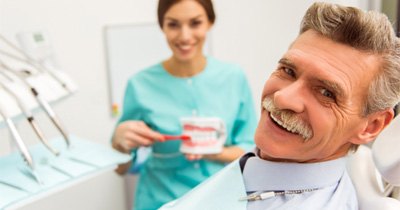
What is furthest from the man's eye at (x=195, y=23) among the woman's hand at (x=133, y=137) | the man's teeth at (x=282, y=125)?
the man's teeth at (x=282, y=125)

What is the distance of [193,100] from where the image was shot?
1.27m

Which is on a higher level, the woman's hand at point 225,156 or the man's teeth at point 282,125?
the man's teeth at point 282,125

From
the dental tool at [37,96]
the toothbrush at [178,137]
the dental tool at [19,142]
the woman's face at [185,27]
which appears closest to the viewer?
the dental tool at [19,142]

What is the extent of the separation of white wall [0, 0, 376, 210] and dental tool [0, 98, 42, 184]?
3cm

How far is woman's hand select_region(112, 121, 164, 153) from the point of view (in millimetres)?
1120

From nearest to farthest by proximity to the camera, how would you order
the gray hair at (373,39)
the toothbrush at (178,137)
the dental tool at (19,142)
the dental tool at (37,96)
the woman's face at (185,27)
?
the gray hair at (373,39)
the dental tool at (19,142)
the dental tool at (37,96)
the toothbrush at (178,137)
the woman's face at (185,27)

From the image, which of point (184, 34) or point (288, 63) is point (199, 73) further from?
point (288, 63)

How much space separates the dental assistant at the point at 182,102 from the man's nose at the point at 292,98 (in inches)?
18.9

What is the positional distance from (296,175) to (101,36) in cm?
97

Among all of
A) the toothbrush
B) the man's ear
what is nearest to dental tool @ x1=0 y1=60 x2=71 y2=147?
the toothbrush

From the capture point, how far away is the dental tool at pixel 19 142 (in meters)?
0.84

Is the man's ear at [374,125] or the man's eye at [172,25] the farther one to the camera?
the man's eye at [172,25]

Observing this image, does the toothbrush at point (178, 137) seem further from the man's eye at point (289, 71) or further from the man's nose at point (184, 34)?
the man's eye at point (289, 71)

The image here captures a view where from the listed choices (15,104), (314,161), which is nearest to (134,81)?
(15,104)
